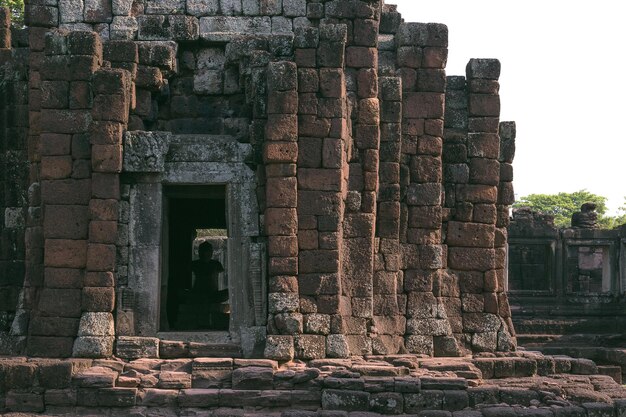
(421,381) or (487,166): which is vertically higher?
(487,166)

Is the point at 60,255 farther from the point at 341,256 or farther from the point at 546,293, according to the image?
the point at 546,293

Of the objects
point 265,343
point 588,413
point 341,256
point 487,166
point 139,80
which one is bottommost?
point 588,413

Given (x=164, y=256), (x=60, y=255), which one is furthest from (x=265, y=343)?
(x=60, y=255)

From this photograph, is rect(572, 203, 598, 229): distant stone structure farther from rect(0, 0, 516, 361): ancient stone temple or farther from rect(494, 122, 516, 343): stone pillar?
rect(0, 0, 516, 361): ancient stone temple

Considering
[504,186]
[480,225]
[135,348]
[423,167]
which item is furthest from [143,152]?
[504,186]

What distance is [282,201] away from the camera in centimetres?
1295

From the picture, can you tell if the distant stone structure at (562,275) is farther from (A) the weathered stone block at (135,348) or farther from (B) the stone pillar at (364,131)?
(A) the weathered stone block at (135,348)

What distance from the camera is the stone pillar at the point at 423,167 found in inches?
563

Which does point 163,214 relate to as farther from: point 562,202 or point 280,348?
point 562,202

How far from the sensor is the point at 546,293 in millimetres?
29516

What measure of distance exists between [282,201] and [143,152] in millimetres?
1809

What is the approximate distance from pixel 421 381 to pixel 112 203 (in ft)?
13.9

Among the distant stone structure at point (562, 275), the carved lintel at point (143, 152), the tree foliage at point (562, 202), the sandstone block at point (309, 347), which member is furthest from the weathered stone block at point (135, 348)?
the tree foliage at point (562, 202)

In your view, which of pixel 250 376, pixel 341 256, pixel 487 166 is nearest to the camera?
pixel 250 376
